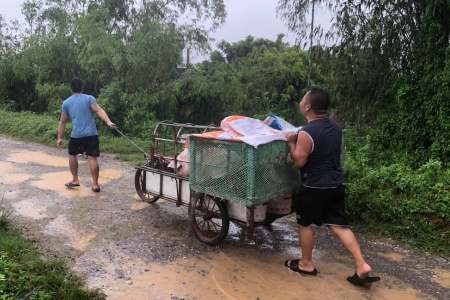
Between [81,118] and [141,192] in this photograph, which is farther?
[81,118]

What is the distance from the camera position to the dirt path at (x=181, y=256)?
3.47 m

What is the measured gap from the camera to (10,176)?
6.97 meters

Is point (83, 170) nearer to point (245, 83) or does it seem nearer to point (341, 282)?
point (341, 282)

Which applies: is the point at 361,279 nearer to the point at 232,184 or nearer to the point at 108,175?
the point at 232,184

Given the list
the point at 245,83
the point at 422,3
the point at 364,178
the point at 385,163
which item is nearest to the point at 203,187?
the point at 364,178

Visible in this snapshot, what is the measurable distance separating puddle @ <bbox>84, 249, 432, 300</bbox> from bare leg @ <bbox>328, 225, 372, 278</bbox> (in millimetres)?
177

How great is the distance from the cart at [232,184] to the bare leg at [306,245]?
413 millimetres

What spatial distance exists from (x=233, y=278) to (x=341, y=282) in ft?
3.20

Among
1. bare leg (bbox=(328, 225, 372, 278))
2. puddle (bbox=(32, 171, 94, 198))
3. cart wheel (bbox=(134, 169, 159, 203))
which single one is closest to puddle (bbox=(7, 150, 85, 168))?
puddle (bbox=(32, 171, 94, 198))

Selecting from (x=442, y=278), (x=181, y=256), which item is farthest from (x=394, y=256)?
(x=181, y=256)

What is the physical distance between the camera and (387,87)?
7.47 m

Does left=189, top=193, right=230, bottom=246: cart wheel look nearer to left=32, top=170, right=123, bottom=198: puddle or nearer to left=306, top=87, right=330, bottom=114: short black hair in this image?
left=306, top=87, right=330, bottom=114: short black hair

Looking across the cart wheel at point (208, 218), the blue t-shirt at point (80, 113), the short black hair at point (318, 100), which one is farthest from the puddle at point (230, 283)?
the blue t-shirt at point (80, 113)

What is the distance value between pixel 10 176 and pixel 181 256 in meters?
4.42
